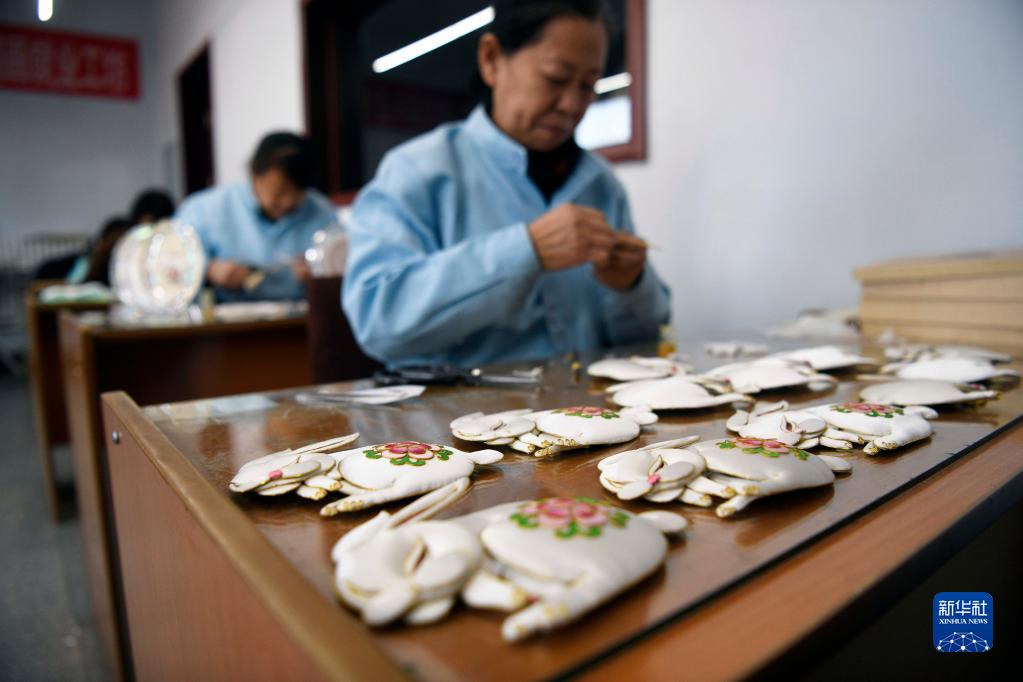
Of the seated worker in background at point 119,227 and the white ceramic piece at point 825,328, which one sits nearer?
the white ceramic piece at point 825,328

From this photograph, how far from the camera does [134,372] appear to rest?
1.53 meters

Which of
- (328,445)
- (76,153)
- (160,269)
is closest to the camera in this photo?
(328,445)

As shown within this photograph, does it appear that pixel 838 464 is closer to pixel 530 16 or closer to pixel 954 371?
pixel 954 371

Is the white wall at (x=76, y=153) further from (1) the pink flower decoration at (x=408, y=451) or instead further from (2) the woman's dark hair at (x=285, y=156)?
(1) the pink flower decoration at (x=408, y=451)

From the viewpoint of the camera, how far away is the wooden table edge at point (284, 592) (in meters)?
0.24

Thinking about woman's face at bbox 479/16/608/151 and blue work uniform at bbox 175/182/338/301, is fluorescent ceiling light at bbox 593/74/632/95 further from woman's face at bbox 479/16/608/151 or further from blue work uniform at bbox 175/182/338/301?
blue work uniform at bbox 175/182/338/301

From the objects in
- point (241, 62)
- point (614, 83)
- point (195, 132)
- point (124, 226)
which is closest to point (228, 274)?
point (614, 83)

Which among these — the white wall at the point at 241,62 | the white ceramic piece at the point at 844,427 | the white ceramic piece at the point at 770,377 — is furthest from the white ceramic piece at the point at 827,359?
the white wall at the point at 241,62

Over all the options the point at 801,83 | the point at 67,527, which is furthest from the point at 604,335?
the point at 67,527

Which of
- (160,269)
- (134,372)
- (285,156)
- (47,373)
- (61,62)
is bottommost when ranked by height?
(47,373)

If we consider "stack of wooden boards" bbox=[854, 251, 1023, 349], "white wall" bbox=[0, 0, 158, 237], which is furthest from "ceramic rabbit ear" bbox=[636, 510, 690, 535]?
"white wall" bbox=[0, 0, 158, 237]

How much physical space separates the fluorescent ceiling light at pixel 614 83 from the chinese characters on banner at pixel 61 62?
5183 millimetres

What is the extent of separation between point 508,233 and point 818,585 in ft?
2.42

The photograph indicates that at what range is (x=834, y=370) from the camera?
84 centimetres
